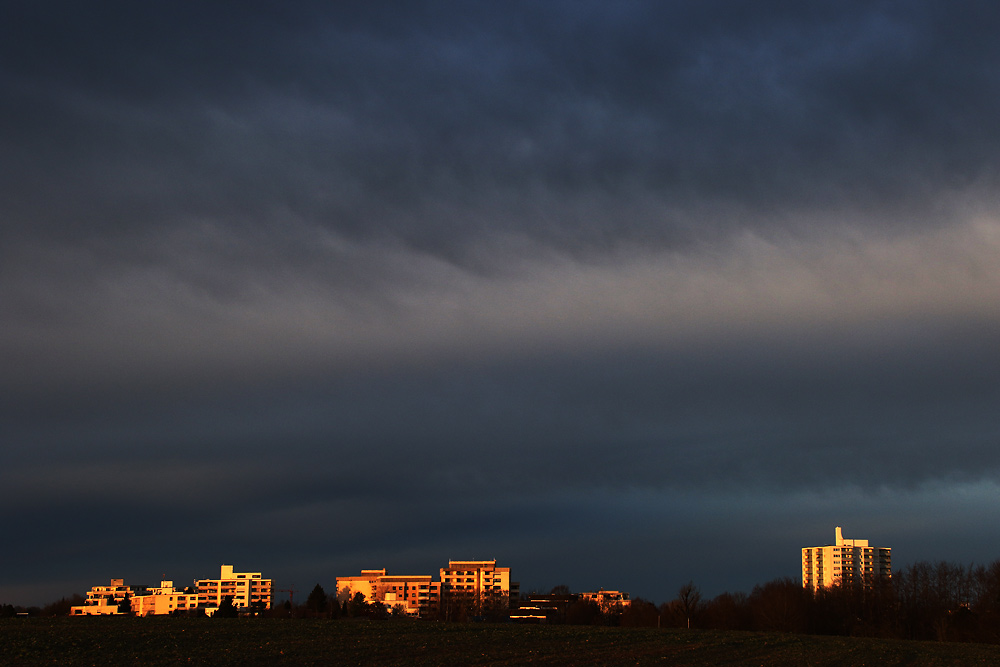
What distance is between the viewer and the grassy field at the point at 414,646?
43.8 metres

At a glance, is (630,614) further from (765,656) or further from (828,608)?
(765,656)

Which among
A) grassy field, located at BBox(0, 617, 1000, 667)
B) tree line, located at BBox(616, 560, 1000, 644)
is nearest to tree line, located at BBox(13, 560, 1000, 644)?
tree line, located at BBox(616, 560, 1000, 644)

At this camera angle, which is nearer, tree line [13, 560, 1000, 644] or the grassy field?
the grassy field

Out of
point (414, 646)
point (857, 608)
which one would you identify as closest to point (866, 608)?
point (857, 608)

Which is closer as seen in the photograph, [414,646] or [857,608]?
[414,646]

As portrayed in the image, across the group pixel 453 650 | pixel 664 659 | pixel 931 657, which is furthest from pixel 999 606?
pixel 453 650

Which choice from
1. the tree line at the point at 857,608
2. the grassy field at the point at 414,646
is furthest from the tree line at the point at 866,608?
the grassy field at the point at 414,646

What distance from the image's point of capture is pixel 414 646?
50.5 meters

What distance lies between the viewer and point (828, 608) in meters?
128

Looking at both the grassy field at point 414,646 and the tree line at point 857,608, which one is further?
the tree line at point 857,608

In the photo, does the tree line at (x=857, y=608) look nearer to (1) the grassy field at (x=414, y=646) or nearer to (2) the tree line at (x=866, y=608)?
(2) the tree line at (x=866, y=608)

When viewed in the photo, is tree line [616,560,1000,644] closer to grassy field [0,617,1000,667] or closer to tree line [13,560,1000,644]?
tree line [13,560,1000,644]

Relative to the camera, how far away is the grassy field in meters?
43.8

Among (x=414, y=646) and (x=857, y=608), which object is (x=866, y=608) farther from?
(x=414, y=646)
